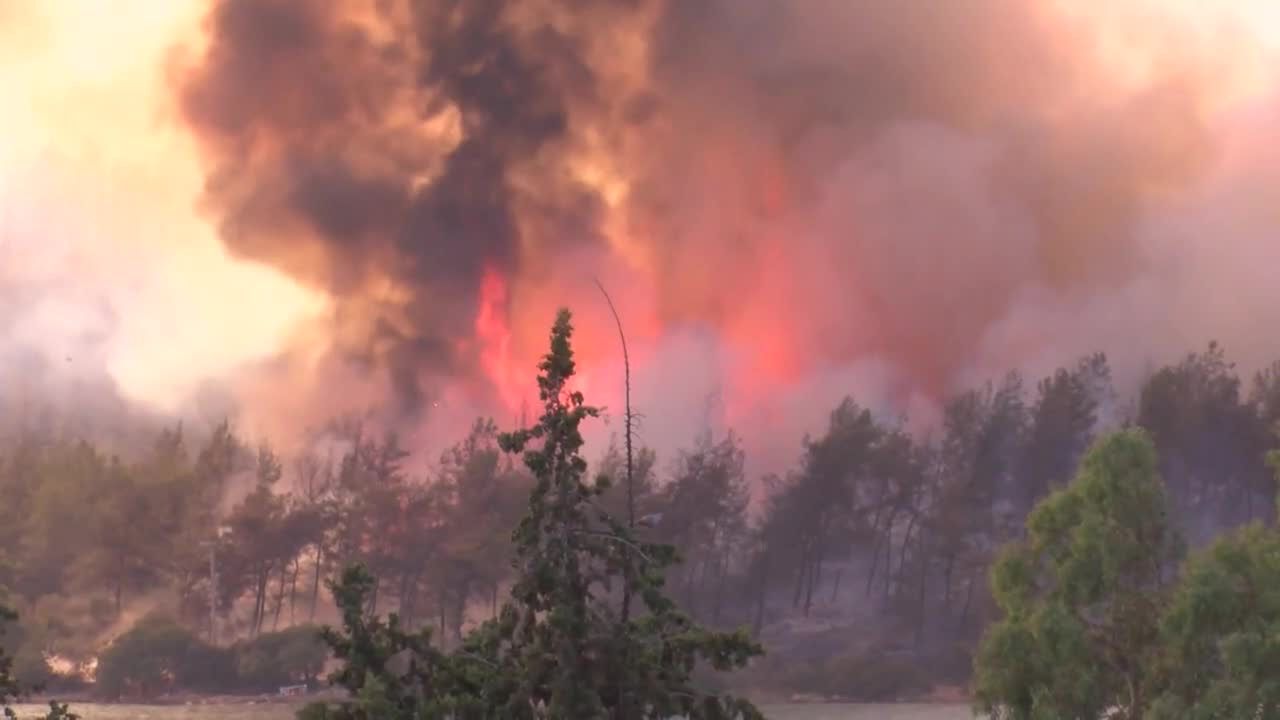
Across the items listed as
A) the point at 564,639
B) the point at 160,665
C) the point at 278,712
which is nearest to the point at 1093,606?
the point at 564,639

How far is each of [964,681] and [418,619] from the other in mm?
75152

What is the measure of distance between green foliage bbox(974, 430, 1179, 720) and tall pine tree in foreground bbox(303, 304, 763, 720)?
92.7 feet

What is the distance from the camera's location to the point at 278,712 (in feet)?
530

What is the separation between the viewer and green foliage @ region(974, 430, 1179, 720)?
49.8 meters

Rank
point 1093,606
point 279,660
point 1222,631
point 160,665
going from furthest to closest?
point 160,665, point 279,660, point 1093,606, point 1222,631

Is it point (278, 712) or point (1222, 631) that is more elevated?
point (1222, 631)

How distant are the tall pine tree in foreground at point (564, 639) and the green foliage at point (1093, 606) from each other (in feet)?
92.7

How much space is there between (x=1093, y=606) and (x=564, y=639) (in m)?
33.7

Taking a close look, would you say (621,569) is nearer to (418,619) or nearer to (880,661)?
(880,661)

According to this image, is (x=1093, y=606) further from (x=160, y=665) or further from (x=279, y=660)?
(x=160, y=665)

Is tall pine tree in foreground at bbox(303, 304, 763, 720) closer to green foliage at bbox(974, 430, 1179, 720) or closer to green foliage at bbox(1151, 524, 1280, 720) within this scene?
green foliage at bbox(1151, 524, 1280, 720)

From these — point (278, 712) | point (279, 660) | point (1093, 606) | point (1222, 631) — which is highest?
point (1093, 606)

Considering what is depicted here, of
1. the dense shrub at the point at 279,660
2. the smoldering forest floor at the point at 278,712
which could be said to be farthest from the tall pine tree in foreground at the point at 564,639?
the dense shrub at the point at 279,660

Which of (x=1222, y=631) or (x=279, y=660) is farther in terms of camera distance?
(x=279, y=660)
